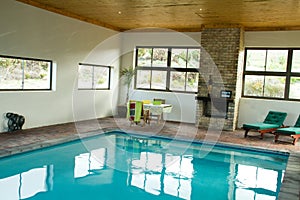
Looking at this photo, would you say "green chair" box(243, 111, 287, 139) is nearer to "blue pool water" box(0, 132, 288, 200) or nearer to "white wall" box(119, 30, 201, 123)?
"blue pool water" box(0, 132, 288, 200)

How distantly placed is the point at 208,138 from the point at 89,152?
10.1 ft

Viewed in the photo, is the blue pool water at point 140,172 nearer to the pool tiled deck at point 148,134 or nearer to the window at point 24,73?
the pool tiled deck at point 148,134

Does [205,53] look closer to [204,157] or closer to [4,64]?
[204,157]

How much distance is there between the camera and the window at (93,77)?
980 cm

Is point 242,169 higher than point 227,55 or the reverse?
the reverse

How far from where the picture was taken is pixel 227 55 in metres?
9.30

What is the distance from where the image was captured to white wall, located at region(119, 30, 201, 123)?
34.3ft

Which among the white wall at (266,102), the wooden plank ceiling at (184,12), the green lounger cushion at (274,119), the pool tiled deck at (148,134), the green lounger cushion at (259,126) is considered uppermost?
the wooden plank ceiling at (184,12)

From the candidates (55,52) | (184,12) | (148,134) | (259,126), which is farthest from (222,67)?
(55,52)

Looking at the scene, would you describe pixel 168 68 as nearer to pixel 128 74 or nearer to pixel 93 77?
pixel 128 74

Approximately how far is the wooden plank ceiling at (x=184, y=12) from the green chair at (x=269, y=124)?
2.51m

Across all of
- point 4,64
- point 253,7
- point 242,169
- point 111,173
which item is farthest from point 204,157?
point 4,64

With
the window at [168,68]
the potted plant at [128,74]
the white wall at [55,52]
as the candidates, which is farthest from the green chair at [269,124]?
the white wall at [55,52]

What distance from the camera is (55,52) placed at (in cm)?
852
